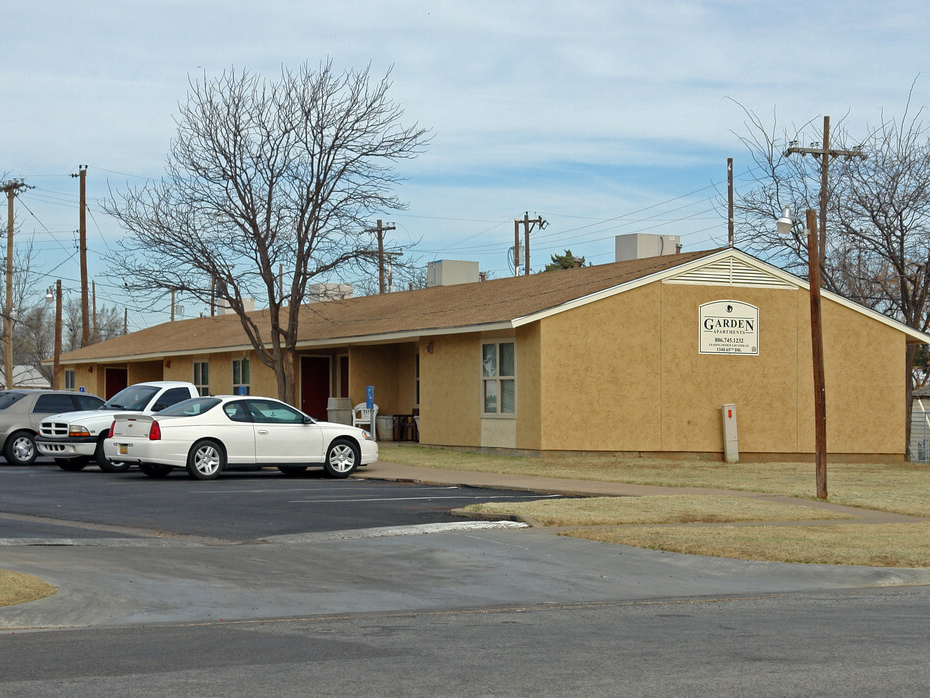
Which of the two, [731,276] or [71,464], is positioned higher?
[731,276]

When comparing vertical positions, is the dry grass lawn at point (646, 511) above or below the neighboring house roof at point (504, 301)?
below

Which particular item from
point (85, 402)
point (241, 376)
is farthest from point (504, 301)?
point (241, 376)

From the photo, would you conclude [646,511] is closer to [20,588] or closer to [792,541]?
[792,541]

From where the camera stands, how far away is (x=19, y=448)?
2473 centimetres

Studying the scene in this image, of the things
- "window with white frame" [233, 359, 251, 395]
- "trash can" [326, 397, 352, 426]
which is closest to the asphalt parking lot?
"trash can" [326, 397, 352, 426]

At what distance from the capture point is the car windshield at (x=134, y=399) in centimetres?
2320

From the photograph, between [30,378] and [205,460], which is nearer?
[205,460]

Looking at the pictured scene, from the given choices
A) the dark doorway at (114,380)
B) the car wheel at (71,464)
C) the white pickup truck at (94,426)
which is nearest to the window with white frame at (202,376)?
the dark doorway at (114,380)

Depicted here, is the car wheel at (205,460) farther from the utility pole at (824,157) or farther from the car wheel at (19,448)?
the utility pole at (824,157)

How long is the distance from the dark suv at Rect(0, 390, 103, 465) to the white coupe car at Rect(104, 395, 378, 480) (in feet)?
14.5

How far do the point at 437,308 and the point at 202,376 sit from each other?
41.5 ft

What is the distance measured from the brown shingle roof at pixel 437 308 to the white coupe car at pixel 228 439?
5.99 meters

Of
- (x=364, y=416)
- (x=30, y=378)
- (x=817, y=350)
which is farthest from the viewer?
(x=30, y=378)

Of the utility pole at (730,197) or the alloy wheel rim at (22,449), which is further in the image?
the utility pole at (730,197)
